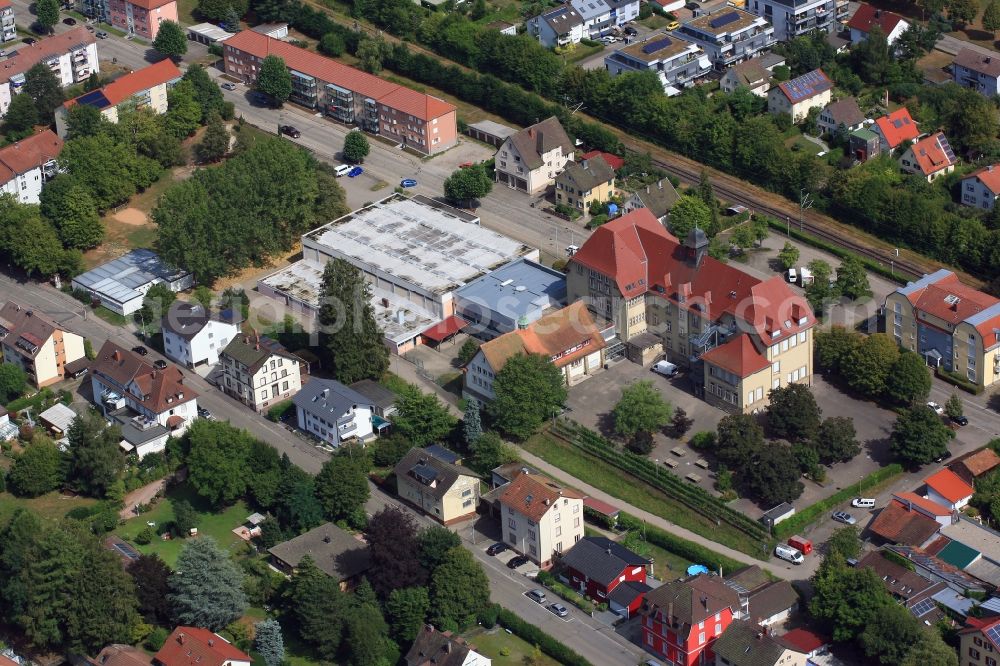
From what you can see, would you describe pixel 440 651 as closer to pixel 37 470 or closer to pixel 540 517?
pixel 540 517

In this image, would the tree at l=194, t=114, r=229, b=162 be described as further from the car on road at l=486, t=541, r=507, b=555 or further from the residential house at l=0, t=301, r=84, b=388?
the car on road at l=486, t=541, r=507, b=555

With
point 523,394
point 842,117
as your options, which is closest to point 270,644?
point 523,394

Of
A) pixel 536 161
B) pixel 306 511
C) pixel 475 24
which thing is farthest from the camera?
pixel 475 24

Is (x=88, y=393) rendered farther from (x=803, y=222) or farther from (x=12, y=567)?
(x=803, y=222)

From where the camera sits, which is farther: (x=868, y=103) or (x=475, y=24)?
(x=475, y=24)

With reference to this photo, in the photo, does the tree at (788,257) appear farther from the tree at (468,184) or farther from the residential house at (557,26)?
the residential house at (557,26)

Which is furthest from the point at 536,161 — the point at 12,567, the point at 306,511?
the point at 12,567

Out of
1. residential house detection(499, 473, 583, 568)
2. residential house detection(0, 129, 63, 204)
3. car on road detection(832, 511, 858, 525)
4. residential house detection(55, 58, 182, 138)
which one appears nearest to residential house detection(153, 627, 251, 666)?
residential house detection(499, 473, 583, 568)
